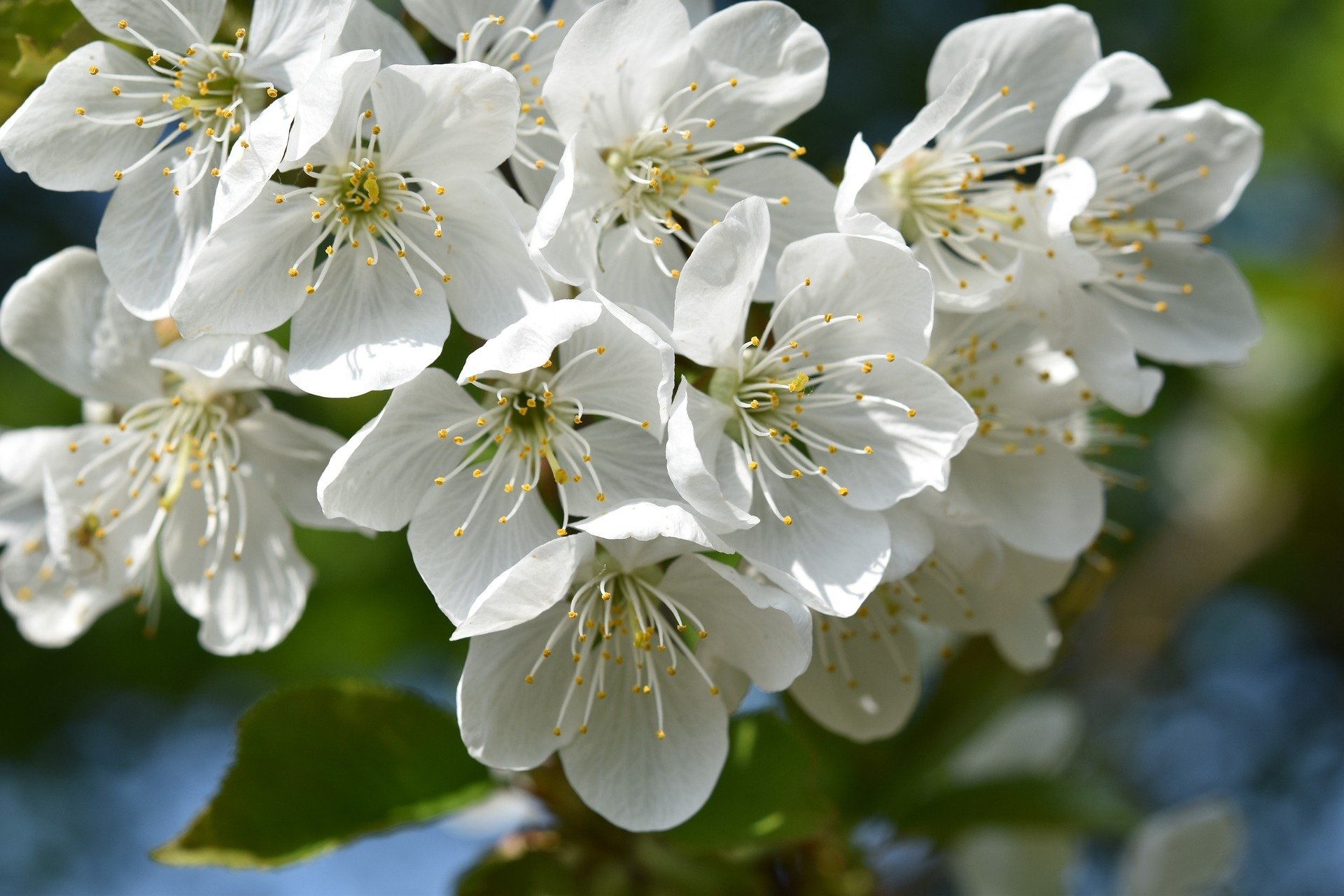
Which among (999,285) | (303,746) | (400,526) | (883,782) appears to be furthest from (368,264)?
(883,782)

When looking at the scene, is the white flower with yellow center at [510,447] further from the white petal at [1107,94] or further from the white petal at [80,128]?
the white petal at [1107,94]

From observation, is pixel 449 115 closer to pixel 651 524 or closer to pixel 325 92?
pixel 325 92

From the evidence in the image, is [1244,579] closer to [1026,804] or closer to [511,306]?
[1026,804]

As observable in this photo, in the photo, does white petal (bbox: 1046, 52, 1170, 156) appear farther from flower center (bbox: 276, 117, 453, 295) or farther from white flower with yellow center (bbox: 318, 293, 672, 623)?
flower center (bbox: 276, 117, 453, 295)

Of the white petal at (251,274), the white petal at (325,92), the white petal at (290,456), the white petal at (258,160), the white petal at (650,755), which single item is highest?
the white petal at (325,92)

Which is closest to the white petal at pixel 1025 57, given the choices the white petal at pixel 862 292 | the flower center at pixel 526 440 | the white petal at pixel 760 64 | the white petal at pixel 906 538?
the white petal at pixel 760 64
